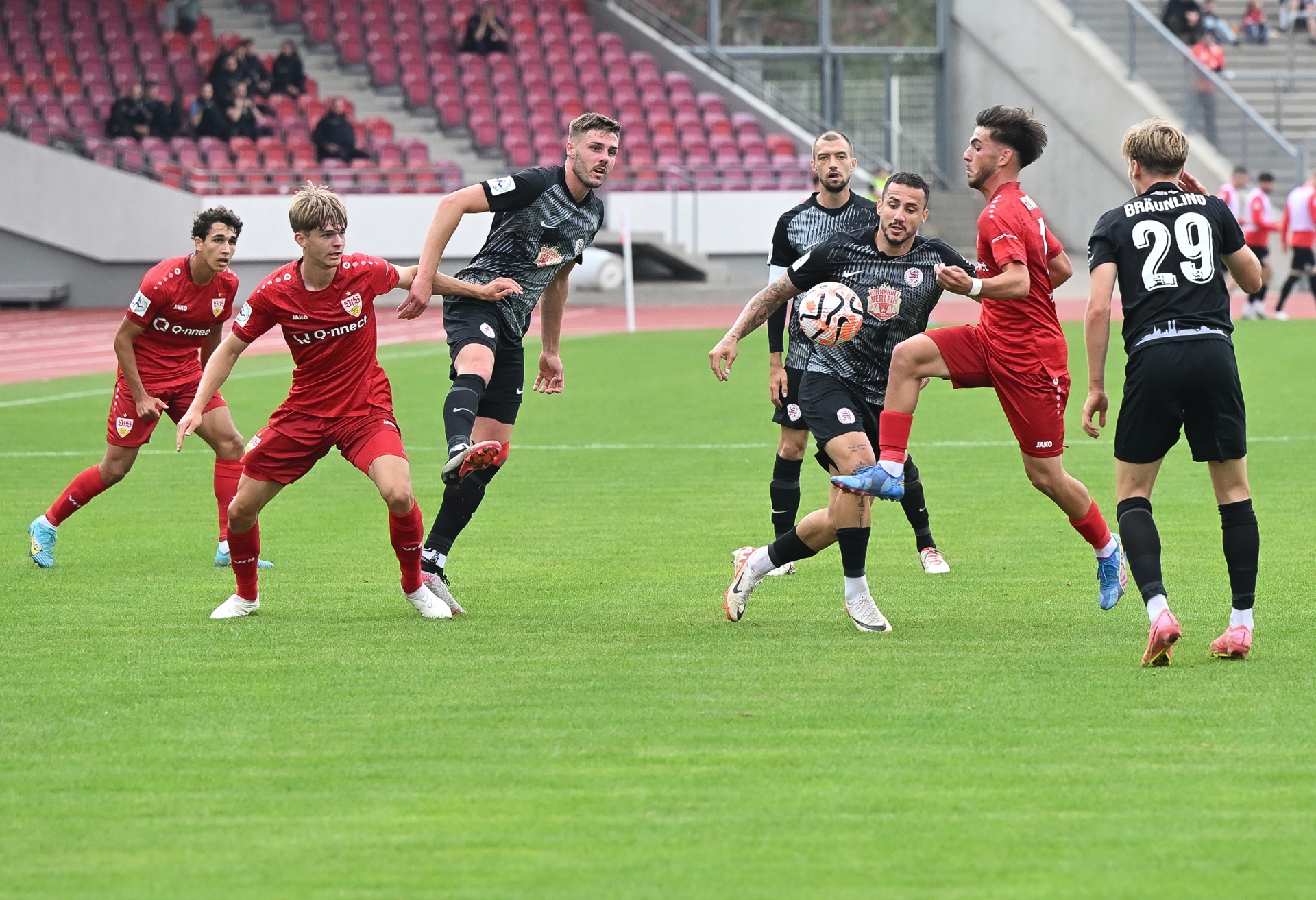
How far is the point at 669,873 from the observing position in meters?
3.73

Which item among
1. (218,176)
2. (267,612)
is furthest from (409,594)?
(218,176)

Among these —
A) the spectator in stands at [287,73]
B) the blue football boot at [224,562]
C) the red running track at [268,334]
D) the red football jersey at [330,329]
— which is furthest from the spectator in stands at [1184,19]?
the red football jersey at [330,329]

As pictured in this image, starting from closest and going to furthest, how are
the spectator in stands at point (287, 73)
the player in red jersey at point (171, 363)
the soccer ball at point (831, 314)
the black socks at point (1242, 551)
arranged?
the black socks at point (1242, 551) < the soccer ball at point (831, 314) < the player in red jersey at point (171, 363) < the spectator in stands at point (287, 73)

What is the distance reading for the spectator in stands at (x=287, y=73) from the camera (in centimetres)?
3075

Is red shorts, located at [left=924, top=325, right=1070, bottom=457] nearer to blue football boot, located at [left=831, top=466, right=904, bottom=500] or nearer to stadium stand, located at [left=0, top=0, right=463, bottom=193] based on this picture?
blue football boot, located at [left=831, top=466, right=904, bottom=500]

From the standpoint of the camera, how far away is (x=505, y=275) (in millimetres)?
7293

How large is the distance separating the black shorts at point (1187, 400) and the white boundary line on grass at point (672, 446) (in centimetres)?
685

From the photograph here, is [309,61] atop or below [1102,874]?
below

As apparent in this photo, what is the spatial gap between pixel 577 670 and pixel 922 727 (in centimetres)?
137

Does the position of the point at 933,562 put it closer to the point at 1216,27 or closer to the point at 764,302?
the point at 764,302

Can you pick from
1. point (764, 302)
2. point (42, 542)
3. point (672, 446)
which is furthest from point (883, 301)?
point (672, 446)

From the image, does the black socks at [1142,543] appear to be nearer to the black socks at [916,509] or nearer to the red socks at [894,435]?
the red socks at [894,435]

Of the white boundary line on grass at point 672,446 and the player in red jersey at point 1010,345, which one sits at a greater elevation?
the player in red jersey at point 1010,345

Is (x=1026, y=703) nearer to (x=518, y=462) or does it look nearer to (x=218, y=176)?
(x=518, y=462)
